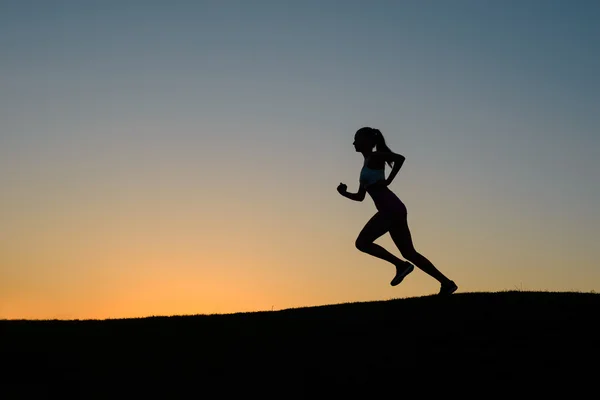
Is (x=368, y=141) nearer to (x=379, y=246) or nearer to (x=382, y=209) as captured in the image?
(x=382, y=209)

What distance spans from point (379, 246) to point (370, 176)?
1.38 meters

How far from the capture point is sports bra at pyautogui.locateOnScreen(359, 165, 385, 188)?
48.8 ft

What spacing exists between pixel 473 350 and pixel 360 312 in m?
3.57

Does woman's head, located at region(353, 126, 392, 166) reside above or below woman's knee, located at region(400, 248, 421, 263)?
above

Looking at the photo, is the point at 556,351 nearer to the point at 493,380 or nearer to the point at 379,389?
the point at 493,380

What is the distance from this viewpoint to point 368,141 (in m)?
15.0

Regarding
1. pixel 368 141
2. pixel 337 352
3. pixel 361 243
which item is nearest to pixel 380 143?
pixel 368 141

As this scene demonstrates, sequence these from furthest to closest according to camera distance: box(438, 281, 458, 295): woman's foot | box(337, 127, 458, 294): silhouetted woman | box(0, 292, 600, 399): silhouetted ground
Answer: box(438, 281, 458, 295): woman's foot < box(337, 127, 458, 294): silhouetted woman < box(0, 292, 600, 399): silhouetted ground

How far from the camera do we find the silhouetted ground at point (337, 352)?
37.7 feet

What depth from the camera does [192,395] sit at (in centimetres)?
1163

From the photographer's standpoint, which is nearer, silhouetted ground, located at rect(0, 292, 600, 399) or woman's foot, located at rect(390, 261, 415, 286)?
silhouetted ground, located at rect(0, 292, 600, 399)

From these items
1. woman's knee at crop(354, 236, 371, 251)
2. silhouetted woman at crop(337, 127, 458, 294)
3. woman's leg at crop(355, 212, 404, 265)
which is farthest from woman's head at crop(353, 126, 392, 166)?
woman's knee at crop(354, 236, 371, 251)

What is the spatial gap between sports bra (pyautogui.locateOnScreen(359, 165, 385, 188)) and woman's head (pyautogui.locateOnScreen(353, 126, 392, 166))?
277mm

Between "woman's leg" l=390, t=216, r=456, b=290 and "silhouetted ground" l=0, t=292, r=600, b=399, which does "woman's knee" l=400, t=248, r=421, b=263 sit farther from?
"silhouetted ground" l=0, t=292, r=600, b=399
